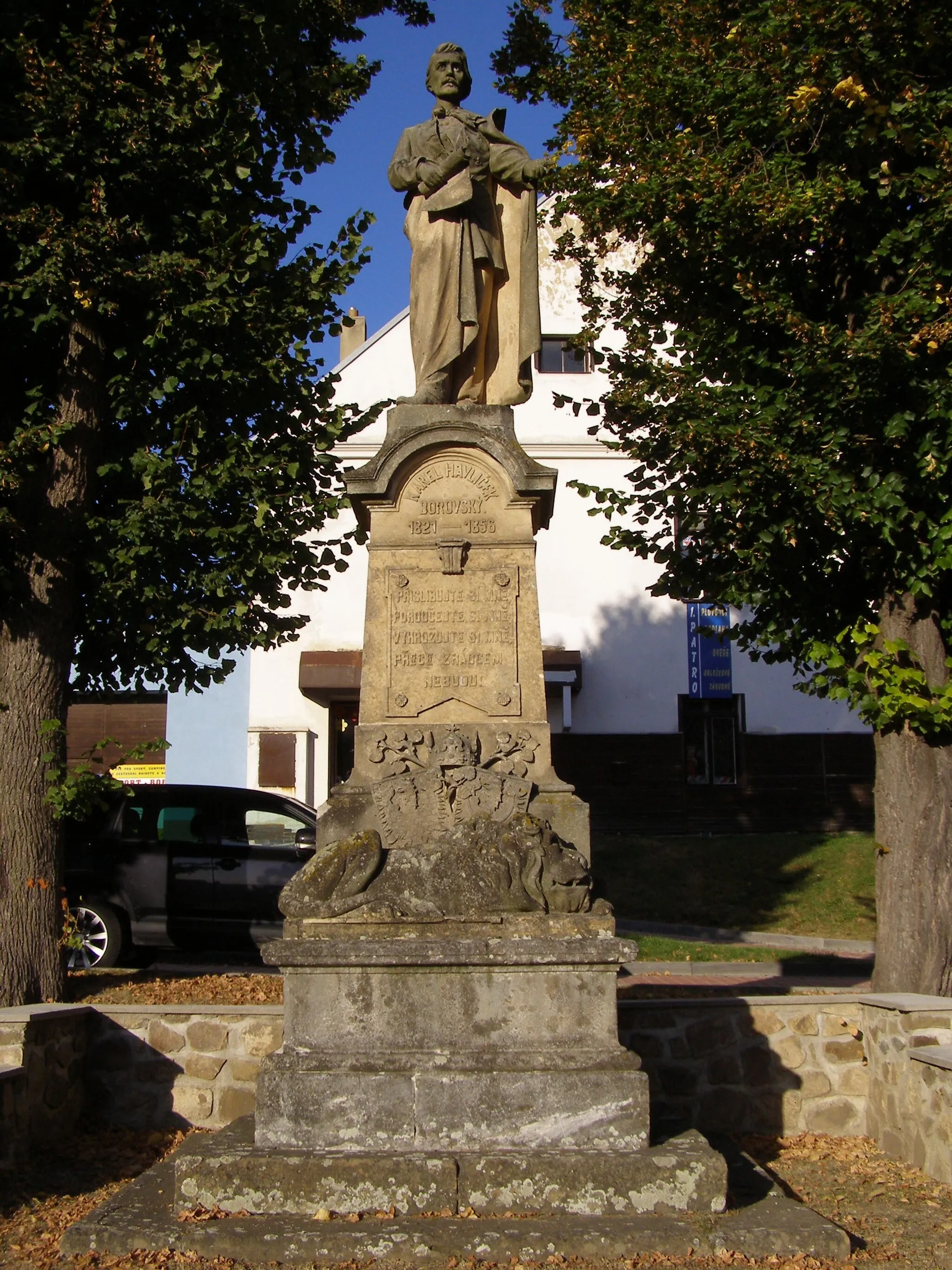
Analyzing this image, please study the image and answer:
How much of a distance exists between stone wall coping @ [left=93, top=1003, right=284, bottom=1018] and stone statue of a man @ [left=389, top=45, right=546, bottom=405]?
356 cm

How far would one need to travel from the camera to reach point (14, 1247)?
4691 mm

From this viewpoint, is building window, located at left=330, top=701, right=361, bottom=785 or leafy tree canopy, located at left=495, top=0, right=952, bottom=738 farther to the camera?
building window, located at left=330, top=701, right=361, bottom=785

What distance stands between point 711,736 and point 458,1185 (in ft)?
54.5

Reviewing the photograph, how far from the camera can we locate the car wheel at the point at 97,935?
10.9 metres

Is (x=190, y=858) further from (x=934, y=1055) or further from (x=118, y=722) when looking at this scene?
(x=118, y=722)

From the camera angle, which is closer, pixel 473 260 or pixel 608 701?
pixel 473 260

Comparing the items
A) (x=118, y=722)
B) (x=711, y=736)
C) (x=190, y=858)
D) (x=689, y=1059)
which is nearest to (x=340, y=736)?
(x=118, y=722)

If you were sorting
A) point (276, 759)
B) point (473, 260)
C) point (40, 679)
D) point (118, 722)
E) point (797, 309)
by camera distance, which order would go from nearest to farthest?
point (473, 260), point (40, 679), point (797, 309), point (276, 759), point (118, 722)

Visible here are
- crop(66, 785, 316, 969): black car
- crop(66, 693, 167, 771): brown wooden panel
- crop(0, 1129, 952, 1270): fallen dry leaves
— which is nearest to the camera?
crop(0, 1129, 952, 1270): fallen dry leaves

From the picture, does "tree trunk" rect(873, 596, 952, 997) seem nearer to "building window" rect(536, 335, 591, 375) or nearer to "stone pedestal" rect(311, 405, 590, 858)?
"stone pedestal" rect(311, 405, 590, 858)

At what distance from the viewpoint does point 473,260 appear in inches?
260

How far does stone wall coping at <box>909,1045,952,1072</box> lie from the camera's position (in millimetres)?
5742

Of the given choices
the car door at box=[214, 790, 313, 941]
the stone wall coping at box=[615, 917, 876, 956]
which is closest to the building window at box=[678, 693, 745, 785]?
the stone wall coping at box=[615, 917, 876, 956]

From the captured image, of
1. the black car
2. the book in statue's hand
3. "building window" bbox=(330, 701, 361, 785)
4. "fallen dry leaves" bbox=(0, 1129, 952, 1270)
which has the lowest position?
"fallen dry leaves" bbox=(0, 1129, 952, 1270)
